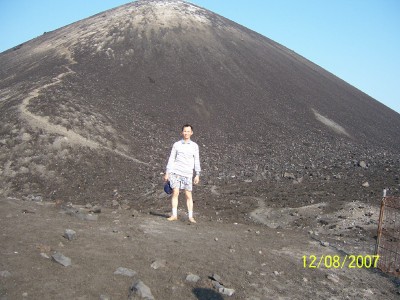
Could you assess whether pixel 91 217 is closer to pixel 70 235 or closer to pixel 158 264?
pixel 70 235

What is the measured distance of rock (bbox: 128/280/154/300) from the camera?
4.61 metres

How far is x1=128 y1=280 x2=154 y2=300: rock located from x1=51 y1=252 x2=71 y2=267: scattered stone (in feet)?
3.26

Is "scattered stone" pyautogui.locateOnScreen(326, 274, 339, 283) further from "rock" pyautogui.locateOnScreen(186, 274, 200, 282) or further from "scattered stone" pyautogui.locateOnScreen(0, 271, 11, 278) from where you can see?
"scattered stone" pyautogui.locateOnScreen(0, 271, 11, 278)

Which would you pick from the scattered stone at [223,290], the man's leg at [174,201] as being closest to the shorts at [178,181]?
the man's leg at [174,201]

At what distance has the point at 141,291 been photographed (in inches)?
183

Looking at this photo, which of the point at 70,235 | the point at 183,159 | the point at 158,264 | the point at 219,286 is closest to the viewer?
the point at 219,286

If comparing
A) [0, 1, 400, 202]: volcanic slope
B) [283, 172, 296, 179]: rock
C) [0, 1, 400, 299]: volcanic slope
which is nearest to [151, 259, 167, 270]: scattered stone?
[0, 1, 400, 299]: volcanic slope

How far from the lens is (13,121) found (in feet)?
59.8

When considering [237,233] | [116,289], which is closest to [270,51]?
[237,233]

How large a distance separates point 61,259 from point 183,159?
3724 millimetres

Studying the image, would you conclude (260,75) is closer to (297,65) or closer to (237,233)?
(297,65)

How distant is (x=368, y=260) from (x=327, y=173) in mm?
9316

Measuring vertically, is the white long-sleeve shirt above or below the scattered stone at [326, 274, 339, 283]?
above

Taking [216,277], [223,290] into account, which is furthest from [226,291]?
[216,277]
